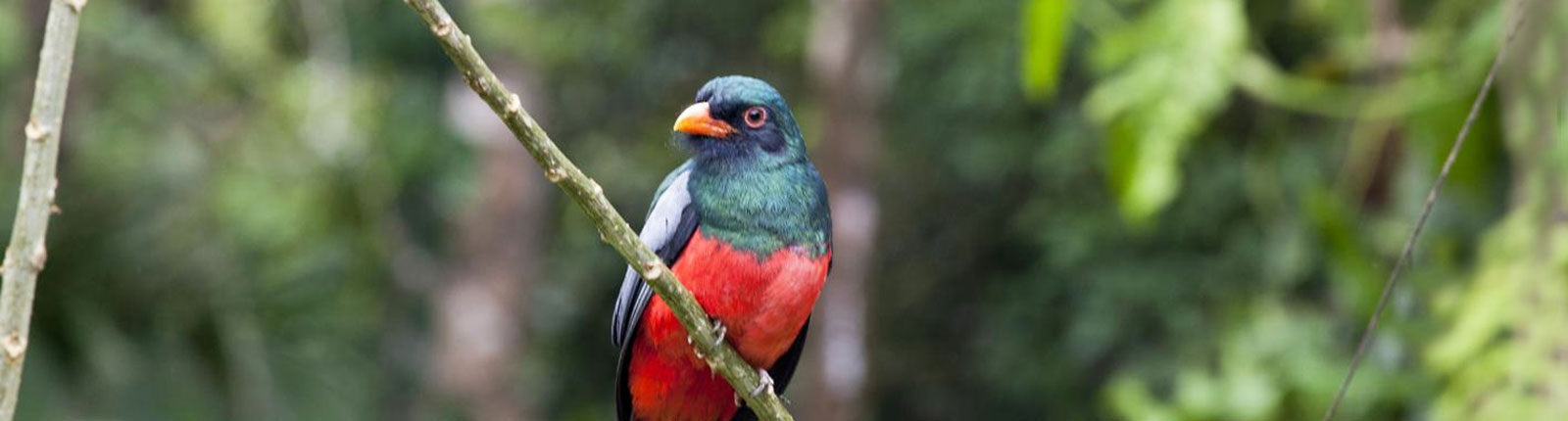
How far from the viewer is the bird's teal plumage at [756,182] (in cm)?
264

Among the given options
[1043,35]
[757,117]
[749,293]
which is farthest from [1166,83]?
[749,293]

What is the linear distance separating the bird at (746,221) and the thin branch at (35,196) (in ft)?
3.40

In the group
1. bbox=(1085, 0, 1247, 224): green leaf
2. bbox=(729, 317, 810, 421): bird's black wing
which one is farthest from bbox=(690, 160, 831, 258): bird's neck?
bbox=(1085, 0, 1247, 224): green leaf

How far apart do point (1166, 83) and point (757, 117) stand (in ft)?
4.88

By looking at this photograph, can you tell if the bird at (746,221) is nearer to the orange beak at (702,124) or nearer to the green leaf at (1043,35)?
the orange beak at (702,124)

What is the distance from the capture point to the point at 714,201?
2656mm

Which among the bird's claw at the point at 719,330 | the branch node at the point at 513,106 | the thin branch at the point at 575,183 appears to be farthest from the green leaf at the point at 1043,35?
the branch node at the point at 513,106

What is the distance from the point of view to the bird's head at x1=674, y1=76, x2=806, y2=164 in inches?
104

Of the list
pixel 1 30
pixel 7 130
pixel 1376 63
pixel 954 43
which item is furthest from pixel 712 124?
pixel 954 43

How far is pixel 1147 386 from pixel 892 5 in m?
2.71

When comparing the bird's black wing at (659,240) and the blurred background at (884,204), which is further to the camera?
the blurred background at (884,204)

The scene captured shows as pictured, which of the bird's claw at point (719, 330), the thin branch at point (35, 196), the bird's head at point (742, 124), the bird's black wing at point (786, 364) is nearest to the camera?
the thin branch at point (35, 196)

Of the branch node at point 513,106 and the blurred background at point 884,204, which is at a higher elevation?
the blurred background at point 884,204

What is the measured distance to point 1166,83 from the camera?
12.7 ft
